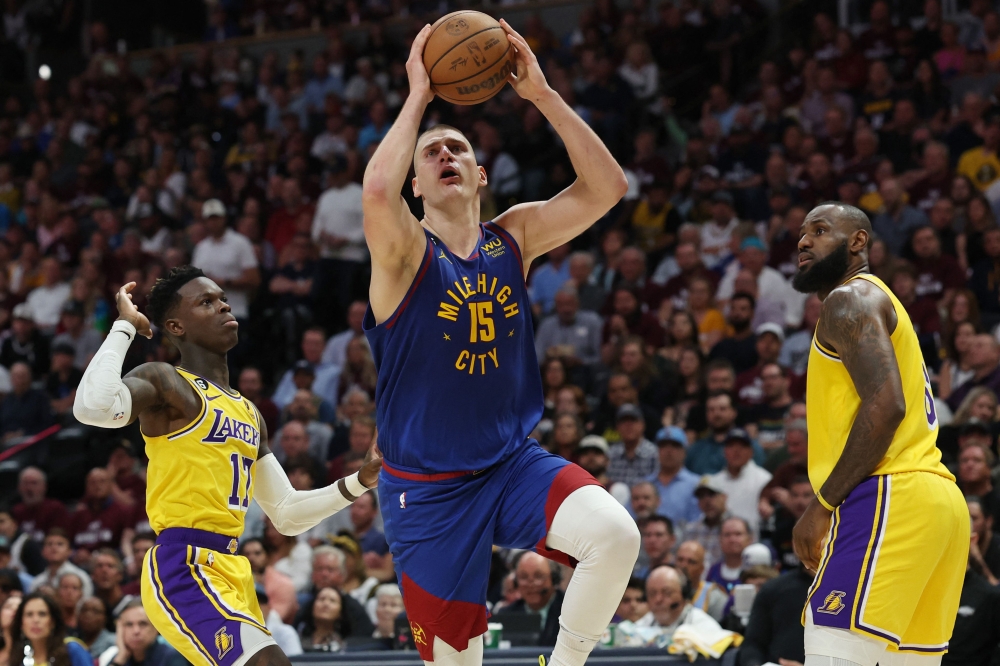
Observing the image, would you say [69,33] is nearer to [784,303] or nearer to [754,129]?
[754,129]

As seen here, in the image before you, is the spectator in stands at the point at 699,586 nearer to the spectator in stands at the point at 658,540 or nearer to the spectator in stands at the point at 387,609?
the spectator in stands at the point at 658,540

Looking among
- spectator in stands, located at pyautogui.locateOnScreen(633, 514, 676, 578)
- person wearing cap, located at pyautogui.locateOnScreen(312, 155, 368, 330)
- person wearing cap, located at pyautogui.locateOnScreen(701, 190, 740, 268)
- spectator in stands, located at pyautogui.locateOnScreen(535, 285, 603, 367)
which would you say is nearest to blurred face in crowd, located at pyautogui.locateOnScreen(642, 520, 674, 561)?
spectator in stands, located at pyautogui.locateOnScreen(633, 514, 676, 578)

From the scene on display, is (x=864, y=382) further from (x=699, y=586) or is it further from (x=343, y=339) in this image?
(x=343, y=339)

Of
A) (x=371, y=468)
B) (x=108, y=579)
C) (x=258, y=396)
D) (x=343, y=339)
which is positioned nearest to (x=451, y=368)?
(x=371, y=468)

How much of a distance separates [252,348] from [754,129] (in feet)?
20.8

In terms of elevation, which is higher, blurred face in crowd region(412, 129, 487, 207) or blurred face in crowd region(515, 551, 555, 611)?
blurred face in crowd region(412, 129, 487, 207)

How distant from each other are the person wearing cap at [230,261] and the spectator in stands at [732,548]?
7.33m

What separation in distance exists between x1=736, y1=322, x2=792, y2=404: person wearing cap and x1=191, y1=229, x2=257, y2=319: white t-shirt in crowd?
623 cm

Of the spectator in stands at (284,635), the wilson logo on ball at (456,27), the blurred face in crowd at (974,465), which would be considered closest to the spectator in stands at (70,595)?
the spectator in stands at (284,635)

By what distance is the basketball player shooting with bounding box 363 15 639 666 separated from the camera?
464cm

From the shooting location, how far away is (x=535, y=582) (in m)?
8.88

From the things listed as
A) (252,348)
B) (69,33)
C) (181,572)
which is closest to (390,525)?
(181,572)

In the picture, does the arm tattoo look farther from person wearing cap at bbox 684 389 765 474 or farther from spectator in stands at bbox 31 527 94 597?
spectator in stands at bbox 31 527 94 597

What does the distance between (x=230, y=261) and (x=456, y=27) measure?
1012cm
